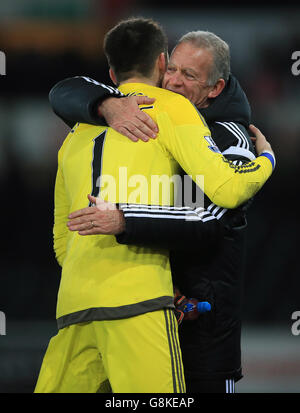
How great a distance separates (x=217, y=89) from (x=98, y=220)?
0.75 meters

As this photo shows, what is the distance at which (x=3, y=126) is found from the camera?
21.2ft

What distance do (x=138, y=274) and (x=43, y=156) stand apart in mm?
4486

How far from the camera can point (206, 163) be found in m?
2.04

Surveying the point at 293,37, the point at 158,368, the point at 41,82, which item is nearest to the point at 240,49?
the point at 293,37

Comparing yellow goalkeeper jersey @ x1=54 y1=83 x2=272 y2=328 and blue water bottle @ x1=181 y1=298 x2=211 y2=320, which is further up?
yellow goalkeeper jersey @ x1=54 y1=83 x2=272 y2=328

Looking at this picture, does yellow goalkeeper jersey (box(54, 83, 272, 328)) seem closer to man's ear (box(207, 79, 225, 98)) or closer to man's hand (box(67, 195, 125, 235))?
man's hand (box(67, 195, 125, 235))

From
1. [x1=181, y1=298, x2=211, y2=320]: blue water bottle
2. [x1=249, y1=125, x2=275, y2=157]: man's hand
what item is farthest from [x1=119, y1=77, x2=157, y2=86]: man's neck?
[x1=181, y1=298, x2=211, y2=320]: blue water bottle

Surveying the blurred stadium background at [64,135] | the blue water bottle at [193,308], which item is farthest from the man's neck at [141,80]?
the blurred stadium background at [64,135]

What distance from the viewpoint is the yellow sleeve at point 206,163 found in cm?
204

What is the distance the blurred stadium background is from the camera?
17.3 ft

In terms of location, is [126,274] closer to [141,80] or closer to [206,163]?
[206,163]

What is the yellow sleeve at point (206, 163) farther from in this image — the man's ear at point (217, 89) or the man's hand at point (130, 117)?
the man's ear at point (217, 89)

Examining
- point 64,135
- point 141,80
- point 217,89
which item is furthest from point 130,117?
point 64,135

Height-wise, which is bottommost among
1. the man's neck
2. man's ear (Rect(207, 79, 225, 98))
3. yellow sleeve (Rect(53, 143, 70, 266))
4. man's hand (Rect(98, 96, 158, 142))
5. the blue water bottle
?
the blue water bottle
